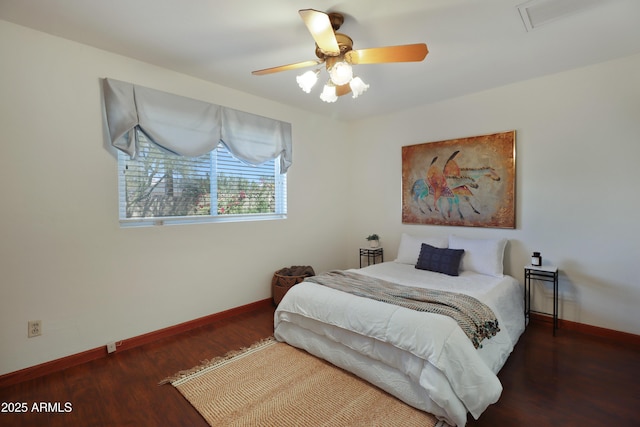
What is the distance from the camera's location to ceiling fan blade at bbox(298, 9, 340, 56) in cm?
152

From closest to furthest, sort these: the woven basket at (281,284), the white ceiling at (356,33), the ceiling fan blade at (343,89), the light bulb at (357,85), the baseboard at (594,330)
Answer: the white ceiling at (356,33) < the light bulb at (357,85) < the ceiling fan blade at (343,89) < the baseboard at (594,330) < the woven basket at (281,284)

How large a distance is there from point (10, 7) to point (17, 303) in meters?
1.94

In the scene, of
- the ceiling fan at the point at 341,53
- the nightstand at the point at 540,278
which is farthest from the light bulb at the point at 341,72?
the nightstand at the point at 540,278

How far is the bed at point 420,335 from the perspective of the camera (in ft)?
5.43

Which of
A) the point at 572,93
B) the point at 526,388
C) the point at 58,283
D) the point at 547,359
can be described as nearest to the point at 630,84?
the point at 572,93

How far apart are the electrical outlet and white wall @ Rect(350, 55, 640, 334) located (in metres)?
4.02

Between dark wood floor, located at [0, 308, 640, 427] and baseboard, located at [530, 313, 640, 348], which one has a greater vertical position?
baseboard, located at [530, 313, 640, 348]

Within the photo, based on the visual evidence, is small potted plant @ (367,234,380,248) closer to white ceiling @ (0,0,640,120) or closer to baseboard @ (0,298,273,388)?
baseboard @ (0,298,273,388)

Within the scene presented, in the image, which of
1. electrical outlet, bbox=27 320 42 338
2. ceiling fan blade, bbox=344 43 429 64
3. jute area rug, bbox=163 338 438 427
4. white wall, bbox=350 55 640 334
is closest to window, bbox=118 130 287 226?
electrical outlet, bbox=27 320 42 338

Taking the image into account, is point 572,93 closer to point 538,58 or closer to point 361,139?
point 538,58

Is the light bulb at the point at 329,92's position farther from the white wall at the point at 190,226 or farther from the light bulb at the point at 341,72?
the white wall at the point at 190,226

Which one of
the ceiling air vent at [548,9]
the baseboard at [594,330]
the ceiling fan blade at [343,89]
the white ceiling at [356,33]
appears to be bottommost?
the baseboard at [594,330]

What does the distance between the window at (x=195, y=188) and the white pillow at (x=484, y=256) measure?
2.16m

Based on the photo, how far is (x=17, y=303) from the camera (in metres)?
2.09
